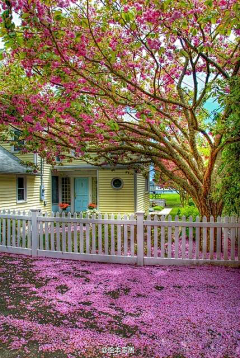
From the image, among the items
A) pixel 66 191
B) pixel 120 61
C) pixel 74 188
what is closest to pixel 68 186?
pixel 66 191

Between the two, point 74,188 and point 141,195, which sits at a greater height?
point 74,188

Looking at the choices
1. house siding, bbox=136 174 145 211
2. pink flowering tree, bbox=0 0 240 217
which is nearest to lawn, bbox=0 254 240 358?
pink flowering tree, bbox=0 0 240 217

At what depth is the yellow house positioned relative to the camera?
1316cm

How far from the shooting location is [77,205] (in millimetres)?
15883

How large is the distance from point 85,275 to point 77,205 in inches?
418

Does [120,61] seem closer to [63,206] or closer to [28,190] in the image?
[28,190]

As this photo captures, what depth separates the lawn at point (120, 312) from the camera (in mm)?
2916

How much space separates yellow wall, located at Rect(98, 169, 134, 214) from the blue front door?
4.83ft

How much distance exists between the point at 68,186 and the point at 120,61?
10.9 m

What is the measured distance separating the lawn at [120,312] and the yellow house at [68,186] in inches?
296

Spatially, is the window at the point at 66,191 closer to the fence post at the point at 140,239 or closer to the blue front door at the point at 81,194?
the blue front door at the point at 81,194

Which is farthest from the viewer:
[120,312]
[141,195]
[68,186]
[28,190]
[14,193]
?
[68,186]

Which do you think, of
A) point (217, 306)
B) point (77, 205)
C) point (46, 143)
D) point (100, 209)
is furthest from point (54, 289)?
point (77, 205)

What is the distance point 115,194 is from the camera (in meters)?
14.4
